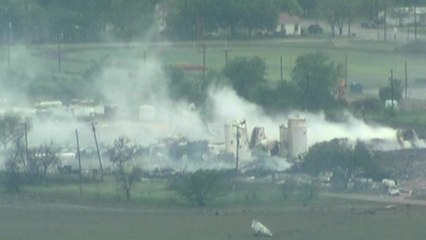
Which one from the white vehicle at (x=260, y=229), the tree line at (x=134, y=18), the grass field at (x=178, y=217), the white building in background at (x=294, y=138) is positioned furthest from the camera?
the tree line at (x=134, y=18)

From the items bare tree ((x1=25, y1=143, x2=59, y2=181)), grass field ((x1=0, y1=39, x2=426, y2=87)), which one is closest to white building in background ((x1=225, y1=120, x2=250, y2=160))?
bare tree ((x1=25, y1=143, x2=59, y2=181))

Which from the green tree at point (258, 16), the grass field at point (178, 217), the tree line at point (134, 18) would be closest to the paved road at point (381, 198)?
the grass field at point (178, 217)

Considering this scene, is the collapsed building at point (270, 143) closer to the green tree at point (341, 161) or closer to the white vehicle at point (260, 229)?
the green tree at point (341, 161)

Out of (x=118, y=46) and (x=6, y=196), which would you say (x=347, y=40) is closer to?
(x=118, y=46)

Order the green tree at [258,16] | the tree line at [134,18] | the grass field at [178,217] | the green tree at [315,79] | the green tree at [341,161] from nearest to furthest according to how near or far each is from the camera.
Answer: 1. the grass field at [178,217]
2. the green tree at [341,161]
3. the green tree at [315,79]
4. the tree line at [134,18]
5. the green tree at [258,16]

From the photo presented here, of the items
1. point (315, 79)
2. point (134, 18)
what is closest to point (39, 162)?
point (315, 79)

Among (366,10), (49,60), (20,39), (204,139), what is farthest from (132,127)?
(366,10)

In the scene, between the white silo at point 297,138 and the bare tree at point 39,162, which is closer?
the bare tree at point 39,162

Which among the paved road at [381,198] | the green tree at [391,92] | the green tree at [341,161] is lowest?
the paved road at [381,198]
